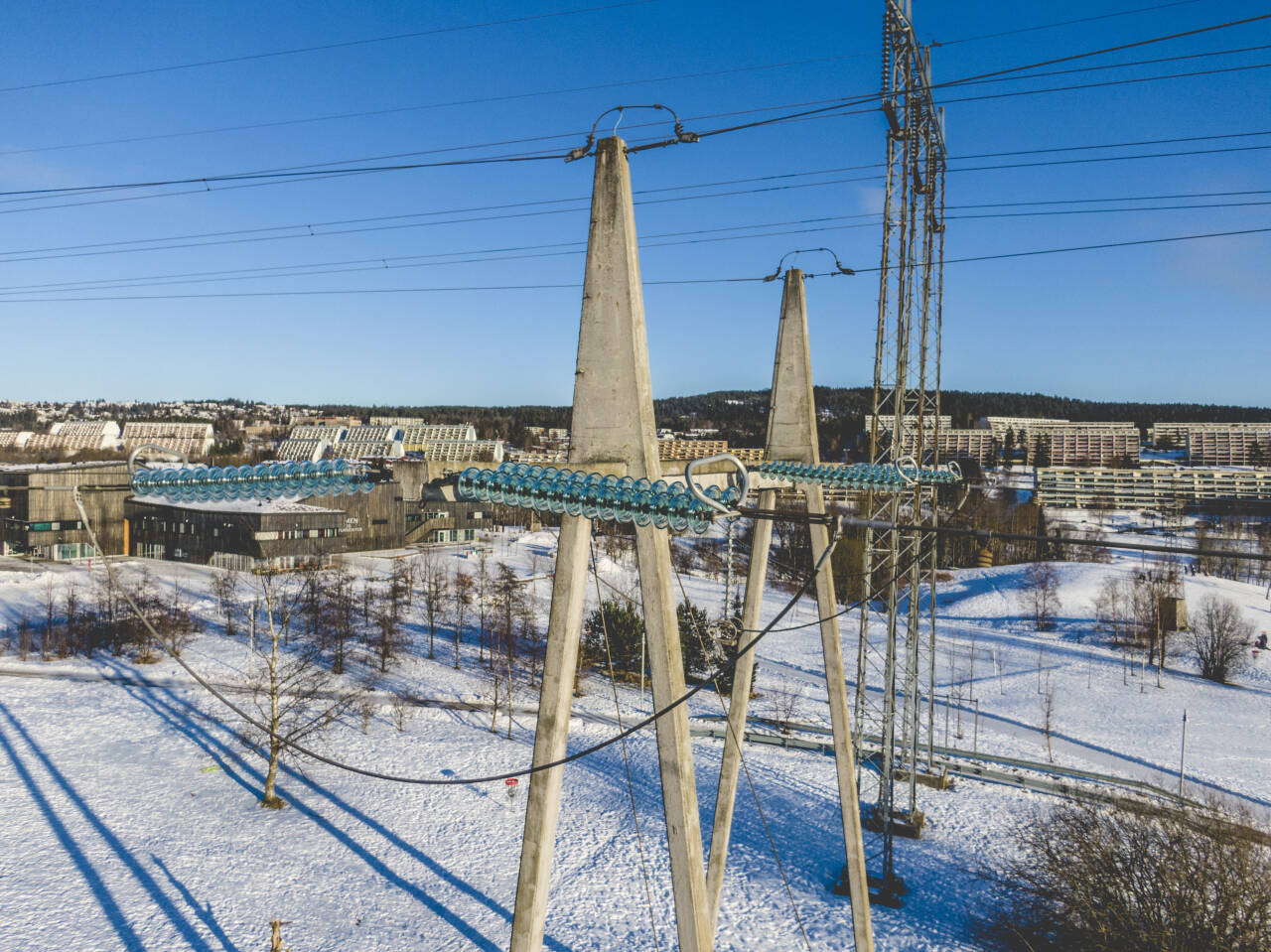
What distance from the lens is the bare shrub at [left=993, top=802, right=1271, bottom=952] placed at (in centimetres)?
1078

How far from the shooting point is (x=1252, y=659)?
35.3 metres

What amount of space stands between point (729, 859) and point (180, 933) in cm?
1042

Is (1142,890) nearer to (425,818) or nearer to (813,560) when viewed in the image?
(813,560)

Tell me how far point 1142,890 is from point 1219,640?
2892 centimetres

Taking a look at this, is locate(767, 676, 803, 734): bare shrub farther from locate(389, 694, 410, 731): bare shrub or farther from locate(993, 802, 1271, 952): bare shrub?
locate(389, 694, 410, 731): bare shrub

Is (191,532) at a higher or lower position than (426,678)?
higher

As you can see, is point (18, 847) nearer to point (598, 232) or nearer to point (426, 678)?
point (426, 678)

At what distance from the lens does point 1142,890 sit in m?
11.7

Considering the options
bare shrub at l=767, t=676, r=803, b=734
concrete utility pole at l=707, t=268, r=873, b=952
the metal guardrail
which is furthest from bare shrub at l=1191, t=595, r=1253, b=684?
concrete utility pole at l=707, t=268, r=873, b=952

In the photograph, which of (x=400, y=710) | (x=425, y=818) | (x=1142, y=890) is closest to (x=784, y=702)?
(x=400, y=710)

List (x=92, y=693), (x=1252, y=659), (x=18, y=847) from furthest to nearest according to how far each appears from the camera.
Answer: (x=1252, y=659), (x=92, y=693), (x=18, y=847)

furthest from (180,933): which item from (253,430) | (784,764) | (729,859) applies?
(253,430)

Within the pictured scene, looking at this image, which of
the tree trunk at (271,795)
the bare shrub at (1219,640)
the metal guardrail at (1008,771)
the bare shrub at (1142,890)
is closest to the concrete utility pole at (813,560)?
the bare shrub at (1142,890)

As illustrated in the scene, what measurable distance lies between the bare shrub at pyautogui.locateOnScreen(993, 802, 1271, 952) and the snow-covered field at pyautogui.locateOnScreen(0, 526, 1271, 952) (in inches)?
47.7
